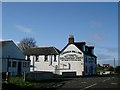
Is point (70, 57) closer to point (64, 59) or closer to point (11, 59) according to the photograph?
point (64, 59)

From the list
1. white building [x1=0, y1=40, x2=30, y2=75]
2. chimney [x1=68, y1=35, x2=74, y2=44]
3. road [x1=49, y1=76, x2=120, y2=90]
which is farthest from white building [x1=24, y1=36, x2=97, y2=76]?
Result: road [x1=49, y1=76, x2=120, y2=90]

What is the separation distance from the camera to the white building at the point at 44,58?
64.4m

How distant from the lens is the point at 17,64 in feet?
168

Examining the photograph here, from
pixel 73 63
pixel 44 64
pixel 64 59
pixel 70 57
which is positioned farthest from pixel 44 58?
pixel 73 63

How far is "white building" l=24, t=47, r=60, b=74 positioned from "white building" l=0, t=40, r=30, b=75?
1019 cm

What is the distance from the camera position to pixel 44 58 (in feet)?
214

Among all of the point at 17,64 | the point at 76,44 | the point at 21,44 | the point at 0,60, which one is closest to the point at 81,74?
the point at 76,44

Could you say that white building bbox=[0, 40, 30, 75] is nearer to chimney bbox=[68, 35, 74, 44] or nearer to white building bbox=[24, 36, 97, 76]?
white building bbox=[24, 36, 97, 76]

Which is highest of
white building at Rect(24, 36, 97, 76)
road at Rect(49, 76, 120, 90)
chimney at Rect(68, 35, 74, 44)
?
chimney at Rect(68, 35, 74, 44)

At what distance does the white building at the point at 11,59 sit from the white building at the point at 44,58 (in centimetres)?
1019

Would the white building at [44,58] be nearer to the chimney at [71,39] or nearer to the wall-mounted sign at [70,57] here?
the wall-mounted sign at [70,57]

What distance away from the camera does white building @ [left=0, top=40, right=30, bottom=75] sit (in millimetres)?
47594

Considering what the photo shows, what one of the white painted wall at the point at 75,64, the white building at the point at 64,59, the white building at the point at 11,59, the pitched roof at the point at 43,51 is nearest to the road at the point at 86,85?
the white building at the point at 11,59

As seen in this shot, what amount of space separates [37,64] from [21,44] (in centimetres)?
2582
